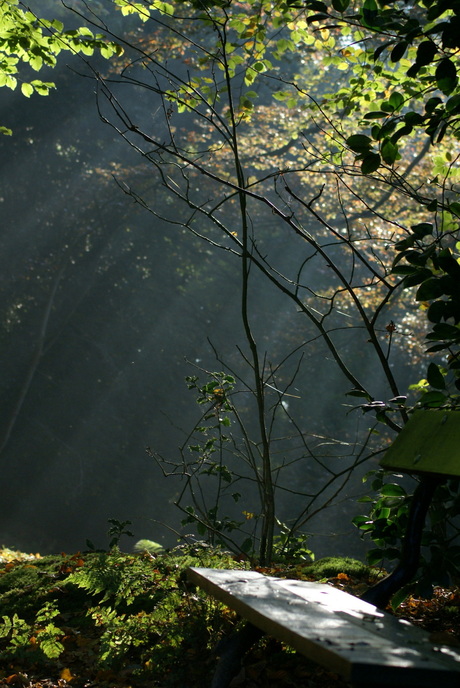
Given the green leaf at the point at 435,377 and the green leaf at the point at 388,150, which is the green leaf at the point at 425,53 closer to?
the green leaf at the point at 388,150

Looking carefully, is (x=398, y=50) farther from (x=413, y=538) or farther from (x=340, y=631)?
(x=340, y=631)

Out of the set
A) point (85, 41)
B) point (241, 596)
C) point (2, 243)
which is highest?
point (2, 243)

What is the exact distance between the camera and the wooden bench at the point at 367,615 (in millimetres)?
1269

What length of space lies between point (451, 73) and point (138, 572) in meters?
2.58

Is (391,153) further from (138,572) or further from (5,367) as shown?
(5,367)

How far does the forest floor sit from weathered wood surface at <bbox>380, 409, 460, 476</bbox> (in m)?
0.47

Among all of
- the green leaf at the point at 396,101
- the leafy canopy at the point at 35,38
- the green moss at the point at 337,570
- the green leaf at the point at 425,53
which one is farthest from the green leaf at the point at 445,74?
the leafy canopy at the point at 35,38

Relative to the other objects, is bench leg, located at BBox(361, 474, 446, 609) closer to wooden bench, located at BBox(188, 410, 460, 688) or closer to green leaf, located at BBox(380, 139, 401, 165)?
wooden bench, located at BBox(188, 410, 460, 688)

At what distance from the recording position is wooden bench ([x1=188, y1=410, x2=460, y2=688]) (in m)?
1.27

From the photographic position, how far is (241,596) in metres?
1.76

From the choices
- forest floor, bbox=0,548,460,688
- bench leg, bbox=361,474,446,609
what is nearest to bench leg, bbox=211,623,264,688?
forest floor, bbox=0,548,460,688

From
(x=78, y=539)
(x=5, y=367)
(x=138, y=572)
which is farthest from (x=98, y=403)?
(x=138, y=572)

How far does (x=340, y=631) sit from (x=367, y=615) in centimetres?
34

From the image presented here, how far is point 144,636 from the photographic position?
2592 millimetres
